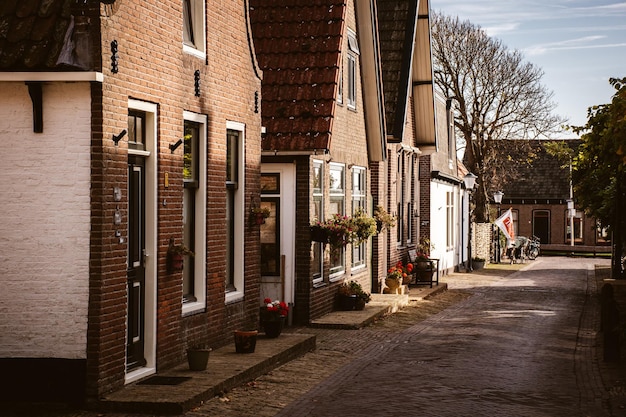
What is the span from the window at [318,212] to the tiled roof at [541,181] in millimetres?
48225

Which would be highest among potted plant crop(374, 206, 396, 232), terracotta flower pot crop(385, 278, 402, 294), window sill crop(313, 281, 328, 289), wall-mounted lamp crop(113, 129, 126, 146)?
wall-mounted lamp crop(113, 129, 126, 146)

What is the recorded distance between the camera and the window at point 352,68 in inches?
839

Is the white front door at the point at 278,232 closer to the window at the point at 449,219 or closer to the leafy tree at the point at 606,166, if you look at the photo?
the leafy tree at the point at 606,166

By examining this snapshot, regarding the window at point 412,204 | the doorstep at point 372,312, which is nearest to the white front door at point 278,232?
the doorstep at point 372,312

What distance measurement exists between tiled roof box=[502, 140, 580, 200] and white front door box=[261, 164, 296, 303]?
4939 centimetres

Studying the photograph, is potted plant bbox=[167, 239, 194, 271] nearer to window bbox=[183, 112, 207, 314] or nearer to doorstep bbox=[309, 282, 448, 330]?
window bbox=[183, 112, 207, 314]

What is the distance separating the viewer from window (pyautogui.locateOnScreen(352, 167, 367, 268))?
867 inches

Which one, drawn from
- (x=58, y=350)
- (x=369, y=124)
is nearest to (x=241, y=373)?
(x=58, y=350)

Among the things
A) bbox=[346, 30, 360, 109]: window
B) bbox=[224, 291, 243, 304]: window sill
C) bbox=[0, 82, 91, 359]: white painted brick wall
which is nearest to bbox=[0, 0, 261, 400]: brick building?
bbox=[0, 82, 91, 359]: white painted brick wall

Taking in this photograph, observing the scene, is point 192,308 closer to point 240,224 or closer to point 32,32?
point 240,224

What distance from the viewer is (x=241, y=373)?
39.2 feet

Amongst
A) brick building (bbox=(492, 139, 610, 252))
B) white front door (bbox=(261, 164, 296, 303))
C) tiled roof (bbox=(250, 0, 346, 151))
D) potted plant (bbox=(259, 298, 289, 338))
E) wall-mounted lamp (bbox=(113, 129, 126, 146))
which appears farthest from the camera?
brick building (bbox=(492, 139, 610, 252))

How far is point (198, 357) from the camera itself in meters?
12.0

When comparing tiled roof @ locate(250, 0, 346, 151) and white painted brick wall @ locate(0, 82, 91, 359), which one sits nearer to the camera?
white painted brick wall @ locate(0, 82, 91, 359)
